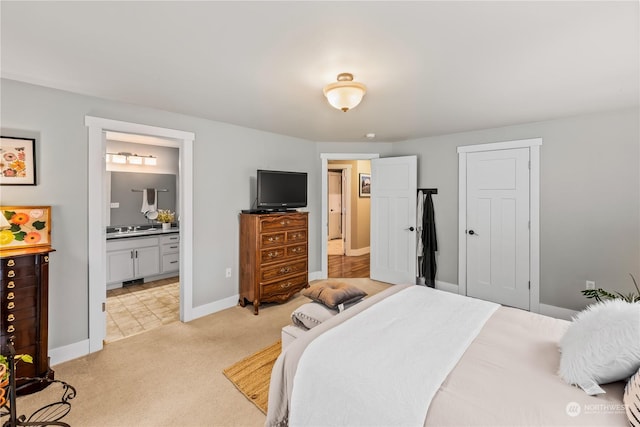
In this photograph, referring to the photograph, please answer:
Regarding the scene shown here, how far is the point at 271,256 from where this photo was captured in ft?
12.1

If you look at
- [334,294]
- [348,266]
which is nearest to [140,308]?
[334,294]

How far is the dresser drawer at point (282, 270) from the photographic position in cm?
362

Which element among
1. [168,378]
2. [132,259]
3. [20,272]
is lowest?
[168,378]

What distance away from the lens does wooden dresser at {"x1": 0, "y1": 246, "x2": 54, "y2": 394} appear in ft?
6.80

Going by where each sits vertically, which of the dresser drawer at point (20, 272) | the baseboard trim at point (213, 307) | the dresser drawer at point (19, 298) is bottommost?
the baseboard trim at point (213, 307)

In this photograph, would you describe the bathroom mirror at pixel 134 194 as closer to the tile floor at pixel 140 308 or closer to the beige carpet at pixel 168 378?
the tile floor at pixel 140 308

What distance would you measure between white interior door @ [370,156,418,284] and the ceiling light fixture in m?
2.47

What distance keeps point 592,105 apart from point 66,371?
206 inches

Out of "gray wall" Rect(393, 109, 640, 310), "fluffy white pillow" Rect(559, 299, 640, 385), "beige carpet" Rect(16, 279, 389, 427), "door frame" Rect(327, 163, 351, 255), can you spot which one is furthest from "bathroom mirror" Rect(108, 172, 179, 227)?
"fluffy white pillow" Rect(559, 299, 640, 385)

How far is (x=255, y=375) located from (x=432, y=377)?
5.04 feet

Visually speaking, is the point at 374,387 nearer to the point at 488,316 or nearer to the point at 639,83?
the point at 488,316

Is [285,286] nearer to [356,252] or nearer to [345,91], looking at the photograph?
[345,91]

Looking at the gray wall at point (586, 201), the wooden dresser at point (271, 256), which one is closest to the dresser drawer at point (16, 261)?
the wooden dresser at point (271, 256)

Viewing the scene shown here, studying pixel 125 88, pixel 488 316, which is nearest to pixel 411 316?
pixel 488 316
